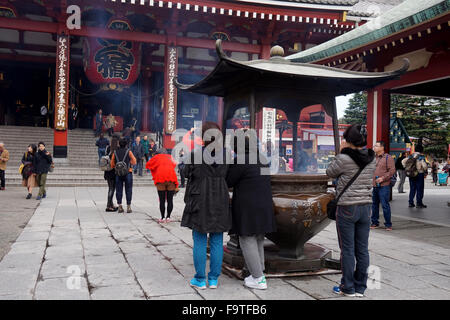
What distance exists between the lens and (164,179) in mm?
7496

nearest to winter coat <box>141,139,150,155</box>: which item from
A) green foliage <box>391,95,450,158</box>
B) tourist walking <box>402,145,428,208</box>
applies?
tourist walking <box>402,145,428,208</box>

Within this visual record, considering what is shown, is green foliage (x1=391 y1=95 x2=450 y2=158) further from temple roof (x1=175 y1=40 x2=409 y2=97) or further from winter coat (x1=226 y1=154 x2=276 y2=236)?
winter coat (x1=226 y1=154 x2=276 y2=236)

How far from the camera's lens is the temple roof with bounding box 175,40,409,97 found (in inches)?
168

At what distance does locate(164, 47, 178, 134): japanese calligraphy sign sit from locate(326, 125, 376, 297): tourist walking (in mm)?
12467

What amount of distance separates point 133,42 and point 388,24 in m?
11.2

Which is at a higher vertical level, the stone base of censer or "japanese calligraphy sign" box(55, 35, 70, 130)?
"japanese calligraphy sign" box(55, 35, 70, 130)

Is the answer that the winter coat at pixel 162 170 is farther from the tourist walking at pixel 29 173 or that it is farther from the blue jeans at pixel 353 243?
the blue jeans at pixel 353 243

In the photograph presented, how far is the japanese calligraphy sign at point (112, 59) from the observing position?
51.5ft

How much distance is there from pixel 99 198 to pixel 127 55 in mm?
7923

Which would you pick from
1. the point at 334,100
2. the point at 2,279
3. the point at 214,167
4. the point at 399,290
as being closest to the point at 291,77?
the point at 334,100

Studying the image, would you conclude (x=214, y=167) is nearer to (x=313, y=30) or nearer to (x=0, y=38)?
(x=313, y=30)

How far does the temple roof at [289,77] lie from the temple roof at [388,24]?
2990 millimetres

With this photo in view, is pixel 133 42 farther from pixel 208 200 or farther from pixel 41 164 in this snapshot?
pixel 208 200

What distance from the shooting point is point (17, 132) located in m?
17.0
